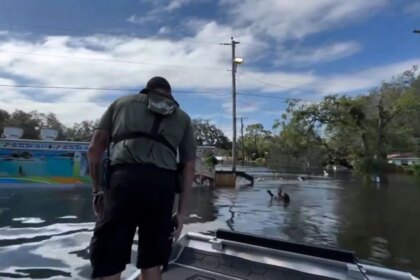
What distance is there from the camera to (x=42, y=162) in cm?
1945

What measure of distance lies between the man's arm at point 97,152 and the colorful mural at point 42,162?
709 inches

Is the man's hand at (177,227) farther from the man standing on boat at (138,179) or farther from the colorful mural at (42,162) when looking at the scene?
the colorful mural at (42,162)

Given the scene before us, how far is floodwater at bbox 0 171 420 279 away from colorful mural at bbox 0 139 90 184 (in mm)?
2499

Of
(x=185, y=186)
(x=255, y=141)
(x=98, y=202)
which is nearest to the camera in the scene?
(x=98, y=202)

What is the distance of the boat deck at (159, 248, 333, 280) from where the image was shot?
10.5ft

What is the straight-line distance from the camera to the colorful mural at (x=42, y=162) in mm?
18906

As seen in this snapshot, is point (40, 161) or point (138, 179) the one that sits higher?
point (40, 161)

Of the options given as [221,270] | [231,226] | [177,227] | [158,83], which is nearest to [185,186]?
[177,227]

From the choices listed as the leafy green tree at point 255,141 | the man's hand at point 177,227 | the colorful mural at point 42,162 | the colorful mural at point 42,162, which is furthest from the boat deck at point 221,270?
the leafy green tree at point 255,141

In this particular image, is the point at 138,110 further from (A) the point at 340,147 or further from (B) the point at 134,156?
(A) the point at 340,147

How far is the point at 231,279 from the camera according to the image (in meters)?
3.21

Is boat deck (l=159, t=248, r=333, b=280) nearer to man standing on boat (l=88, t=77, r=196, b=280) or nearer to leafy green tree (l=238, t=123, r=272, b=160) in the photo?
man standing on boat (l=88, t=77, r=196, b=280)

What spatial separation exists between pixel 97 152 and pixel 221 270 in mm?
1584

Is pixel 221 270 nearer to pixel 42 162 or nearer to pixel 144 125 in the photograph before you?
pixel 144 125
